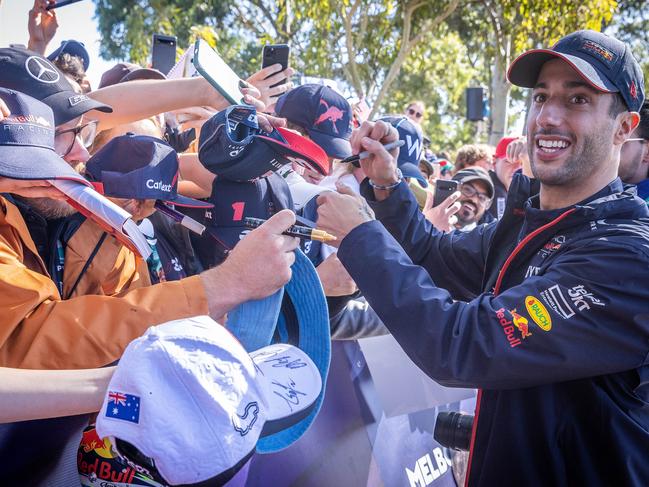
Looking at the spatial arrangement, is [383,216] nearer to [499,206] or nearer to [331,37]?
[499,206]

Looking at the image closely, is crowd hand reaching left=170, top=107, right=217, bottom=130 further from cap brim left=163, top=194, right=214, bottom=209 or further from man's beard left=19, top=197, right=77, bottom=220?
man's beard left=19, top=197, right=77, bottom=220

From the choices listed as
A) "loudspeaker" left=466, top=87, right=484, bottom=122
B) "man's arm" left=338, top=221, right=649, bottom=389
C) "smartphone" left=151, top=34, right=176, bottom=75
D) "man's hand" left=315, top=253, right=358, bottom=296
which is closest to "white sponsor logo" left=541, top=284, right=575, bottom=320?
"man's arm" left=338, top=221, right=649, bottom=389

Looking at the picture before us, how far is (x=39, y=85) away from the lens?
6.50ft

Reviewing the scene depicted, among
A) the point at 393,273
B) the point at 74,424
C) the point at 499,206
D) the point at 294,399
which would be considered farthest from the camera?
the point at 499,206

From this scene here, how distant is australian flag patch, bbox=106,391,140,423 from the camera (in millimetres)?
1073

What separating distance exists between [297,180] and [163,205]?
0.80 m

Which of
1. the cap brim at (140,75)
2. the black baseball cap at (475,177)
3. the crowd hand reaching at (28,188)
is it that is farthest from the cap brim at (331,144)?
the black baseball cap at (475,177)

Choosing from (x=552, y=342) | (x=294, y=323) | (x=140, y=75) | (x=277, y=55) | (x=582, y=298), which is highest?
(x=277, y=55)

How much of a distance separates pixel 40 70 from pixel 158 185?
0.57 m

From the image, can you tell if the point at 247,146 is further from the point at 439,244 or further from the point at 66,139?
the point at 439,244

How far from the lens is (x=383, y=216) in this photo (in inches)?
104

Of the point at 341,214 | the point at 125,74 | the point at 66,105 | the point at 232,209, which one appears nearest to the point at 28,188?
the point at 66,105

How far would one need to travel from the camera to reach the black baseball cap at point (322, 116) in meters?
2.93

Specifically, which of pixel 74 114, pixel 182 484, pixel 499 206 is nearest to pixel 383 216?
pixel 74 114
